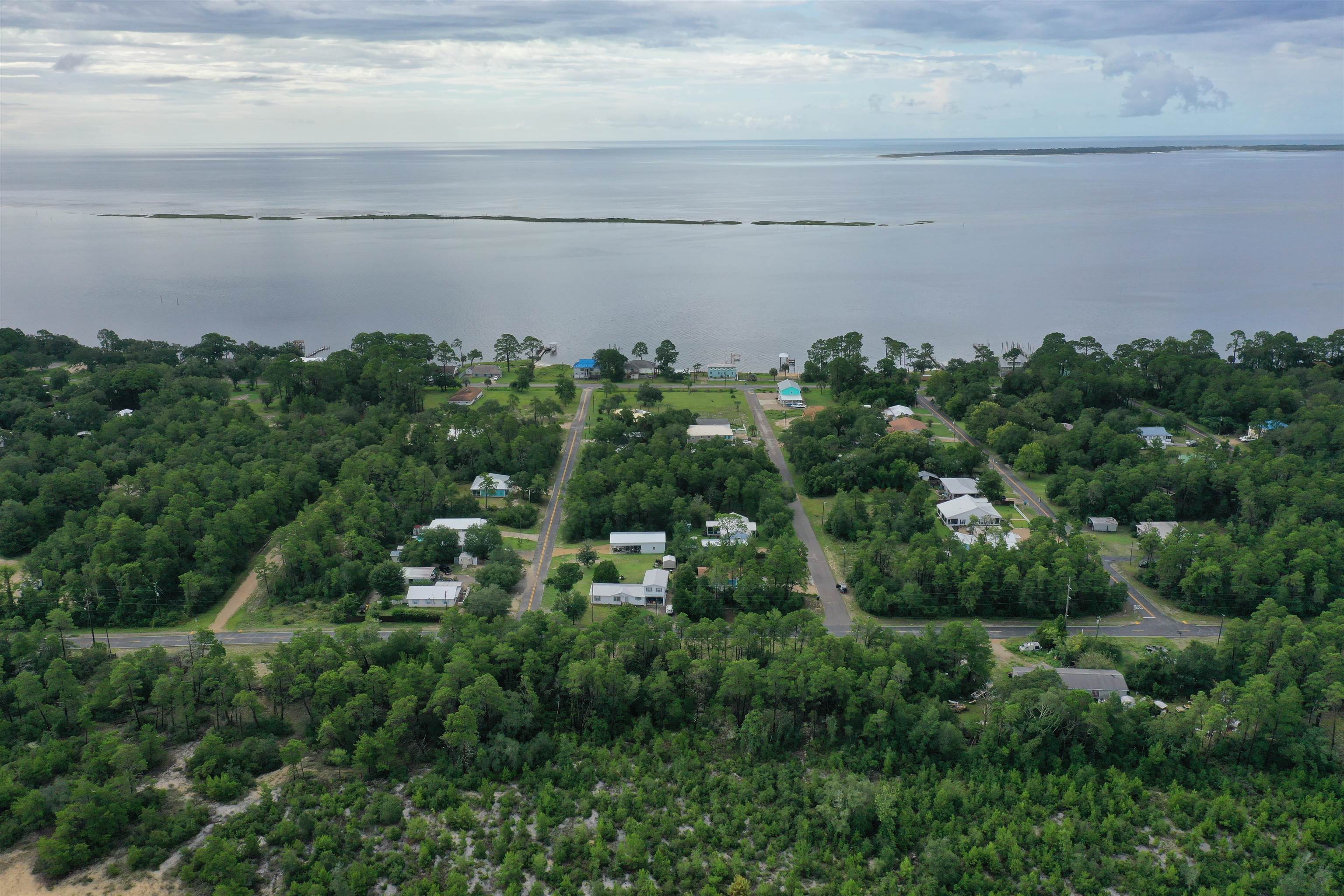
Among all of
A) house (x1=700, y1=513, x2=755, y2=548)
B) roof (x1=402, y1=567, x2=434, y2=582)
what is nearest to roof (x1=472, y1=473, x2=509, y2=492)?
roof (x1=402, y1=567, x2=434, y2=582)

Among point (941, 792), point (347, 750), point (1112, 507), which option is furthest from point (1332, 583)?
point (347, 750)

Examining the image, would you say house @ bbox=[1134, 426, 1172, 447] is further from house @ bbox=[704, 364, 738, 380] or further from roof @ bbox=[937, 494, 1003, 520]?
house @ bbox=[704, 364, 738, 380]

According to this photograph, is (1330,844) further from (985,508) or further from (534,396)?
(534,396)

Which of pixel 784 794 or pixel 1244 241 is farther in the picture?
pixel 1244 241

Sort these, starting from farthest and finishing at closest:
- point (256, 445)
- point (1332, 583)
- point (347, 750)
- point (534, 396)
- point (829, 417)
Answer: point (534, 396)
point (829, 417)
point (256, 445)
point (1332, 583)
point (347, 750)

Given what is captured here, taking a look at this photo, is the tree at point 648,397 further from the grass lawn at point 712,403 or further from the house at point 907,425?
the house at point 907,425

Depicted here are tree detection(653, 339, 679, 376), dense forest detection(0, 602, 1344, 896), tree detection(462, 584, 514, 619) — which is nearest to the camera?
dense forest detection(0, 602, 1344, 896)
